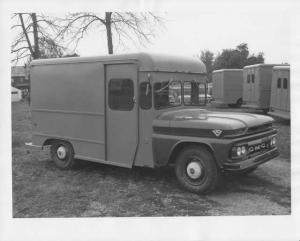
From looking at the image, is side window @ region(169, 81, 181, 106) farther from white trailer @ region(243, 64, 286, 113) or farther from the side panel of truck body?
white trailer @ region(243, 64, 286, 113)

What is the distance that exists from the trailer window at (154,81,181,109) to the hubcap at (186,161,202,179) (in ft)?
3.51

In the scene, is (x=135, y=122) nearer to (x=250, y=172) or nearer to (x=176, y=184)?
(x=176, y=184)

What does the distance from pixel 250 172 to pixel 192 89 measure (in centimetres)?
176

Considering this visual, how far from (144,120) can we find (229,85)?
41.6 ft

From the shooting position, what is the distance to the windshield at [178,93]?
5859 millimetres

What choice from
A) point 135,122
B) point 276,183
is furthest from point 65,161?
point 276,183

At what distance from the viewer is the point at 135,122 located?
595 cm

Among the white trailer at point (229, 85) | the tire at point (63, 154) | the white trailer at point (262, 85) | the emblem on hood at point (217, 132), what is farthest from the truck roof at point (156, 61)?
the white trailer at point (229, 85)

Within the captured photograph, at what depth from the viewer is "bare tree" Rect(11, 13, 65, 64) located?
17.7 ft

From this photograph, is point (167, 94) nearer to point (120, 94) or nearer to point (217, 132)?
point (120, 94)

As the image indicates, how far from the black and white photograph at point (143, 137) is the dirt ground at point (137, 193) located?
2 centimetres

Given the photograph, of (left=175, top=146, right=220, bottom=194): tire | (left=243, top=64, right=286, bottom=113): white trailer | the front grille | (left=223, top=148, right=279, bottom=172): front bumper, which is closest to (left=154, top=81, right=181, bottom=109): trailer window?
(left=175, top=146, right=220, bottom=194): tire

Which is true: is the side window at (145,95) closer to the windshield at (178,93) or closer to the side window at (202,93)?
the windshield at (178,93)

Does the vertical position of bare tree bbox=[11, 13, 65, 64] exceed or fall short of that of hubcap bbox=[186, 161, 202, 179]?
it exceeds it
